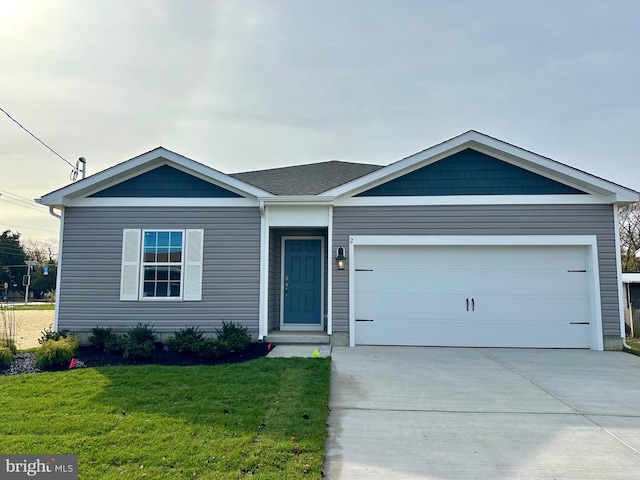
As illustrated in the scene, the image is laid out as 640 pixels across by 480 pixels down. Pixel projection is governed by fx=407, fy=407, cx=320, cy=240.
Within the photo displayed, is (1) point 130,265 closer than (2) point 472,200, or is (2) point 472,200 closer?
(2) point 472,200

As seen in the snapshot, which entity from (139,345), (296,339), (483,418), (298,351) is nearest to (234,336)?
(298,351)

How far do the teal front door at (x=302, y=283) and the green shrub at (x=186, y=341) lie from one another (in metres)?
2.20

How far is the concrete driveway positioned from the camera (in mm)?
3150

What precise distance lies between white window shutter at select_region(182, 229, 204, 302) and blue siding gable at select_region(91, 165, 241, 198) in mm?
835

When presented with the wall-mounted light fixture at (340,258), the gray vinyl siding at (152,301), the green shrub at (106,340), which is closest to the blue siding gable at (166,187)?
the gray vinyl siding at (152,301)

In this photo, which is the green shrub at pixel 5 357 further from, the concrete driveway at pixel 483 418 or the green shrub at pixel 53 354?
the concrete driveway at pixel 483 418

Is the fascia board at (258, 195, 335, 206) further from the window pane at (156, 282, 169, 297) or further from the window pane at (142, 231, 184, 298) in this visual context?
the window pane at (156, 282, 169, 297)

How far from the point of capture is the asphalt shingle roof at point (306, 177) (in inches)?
353

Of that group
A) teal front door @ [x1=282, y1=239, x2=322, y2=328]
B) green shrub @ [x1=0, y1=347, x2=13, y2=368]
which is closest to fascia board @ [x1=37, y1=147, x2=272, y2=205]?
teal front door @ [x1=282, y1=239, x2=322, y2=328]

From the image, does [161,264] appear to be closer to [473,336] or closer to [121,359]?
[121,359]

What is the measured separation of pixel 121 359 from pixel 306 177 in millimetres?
5815

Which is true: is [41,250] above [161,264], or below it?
above

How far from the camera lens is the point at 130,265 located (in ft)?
27.3

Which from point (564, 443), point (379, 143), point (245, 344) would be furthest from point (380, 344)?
point (379, 143)
